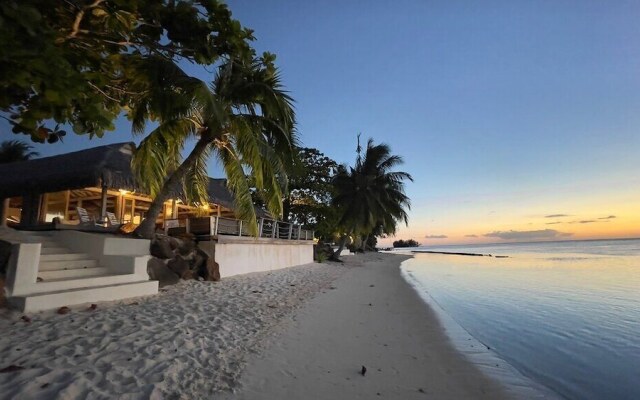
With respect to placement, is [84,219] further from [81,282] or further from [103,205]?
[81,282]

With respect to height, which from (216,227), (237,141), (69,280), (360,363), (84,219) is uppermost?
(237,141)

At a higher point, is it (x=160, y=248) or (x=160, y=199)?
(x=160, y=199)

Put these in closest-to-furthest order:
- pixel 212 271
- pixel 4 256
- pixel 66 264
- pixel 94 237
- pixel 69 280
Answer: pixel 4 256
pixel 69 280
pixel 66 264
pixel 94 237
pixel 212 271

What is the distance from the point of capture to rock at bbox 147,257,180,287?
807 centimetres

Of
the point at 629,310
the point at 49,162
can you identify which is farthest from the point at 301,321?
the point at 49,162

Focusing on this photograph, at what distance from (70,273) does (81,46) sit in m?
4.64

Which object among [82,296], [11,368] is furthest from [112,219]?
[11,368]

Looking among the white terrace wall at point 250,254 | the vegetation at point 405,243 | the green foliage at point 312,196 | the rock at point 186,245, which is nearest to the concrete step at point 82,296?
the rock at point 186,245

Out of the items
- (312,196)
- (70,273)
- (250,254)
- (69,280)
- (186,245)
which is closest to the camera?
(69,280)

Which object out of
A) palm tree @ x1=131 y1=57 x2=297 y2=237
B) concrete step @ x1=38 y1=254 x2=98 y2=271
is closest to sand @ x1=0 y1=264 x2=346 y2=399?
concrete step @ x1=38 y1=254 x2=98 y2=271

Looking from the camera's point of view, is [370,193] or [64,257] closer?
[64,257]

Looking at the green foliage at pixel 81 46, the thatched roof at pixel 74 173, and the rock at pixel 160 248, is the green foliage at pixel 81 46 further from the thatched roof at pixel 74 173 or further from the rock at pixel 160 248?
the thatched roof at pixel 74 173

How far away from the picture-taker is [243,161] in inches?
372

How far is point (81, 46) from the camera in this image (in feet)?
12.8
